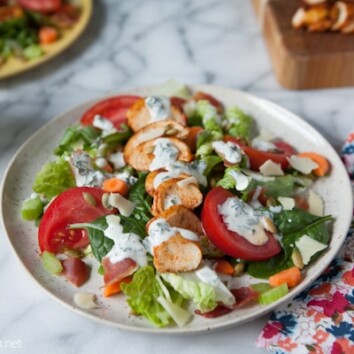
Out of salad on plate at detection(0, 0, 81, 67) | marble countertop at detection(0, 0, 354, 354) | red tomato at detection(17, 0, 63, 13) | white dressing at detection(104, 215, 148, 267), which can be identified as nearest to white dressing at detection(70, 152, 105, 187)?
white dressing at detection(104, 215, 148, 267)

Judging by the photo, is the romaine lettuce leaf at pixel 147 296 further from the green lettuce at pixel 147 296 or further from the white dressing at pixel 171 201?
the white dressing at pixel 171 201

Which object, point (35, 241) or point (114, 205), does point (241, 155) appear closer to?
point (114, 205)

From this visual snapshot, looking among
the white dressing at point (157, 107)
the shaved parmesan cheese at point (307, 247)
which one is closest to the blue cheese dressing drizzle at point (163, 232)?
the shaved parmesan cheese at point (307, 247)

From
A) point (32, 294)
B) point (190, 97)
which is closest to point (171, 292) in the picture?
point (32, 294)

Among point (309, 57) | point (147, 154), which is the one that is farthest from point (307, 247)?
point (309, 57)

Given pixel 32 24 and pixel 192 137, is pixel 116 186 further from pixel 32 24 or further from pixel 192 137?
pixel 32 24

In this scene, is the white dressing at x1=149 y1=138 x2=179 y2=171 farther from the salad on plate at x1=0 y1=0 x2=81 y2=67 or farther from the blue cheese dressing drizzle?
the salad on plate at x1=0 y1=0 x2=81 y2=67

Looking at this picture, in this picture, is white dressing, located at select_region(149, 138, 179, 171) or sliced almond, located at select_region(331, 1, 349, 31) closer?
white dressing, located at select_region(149, 138, 179, 171)
